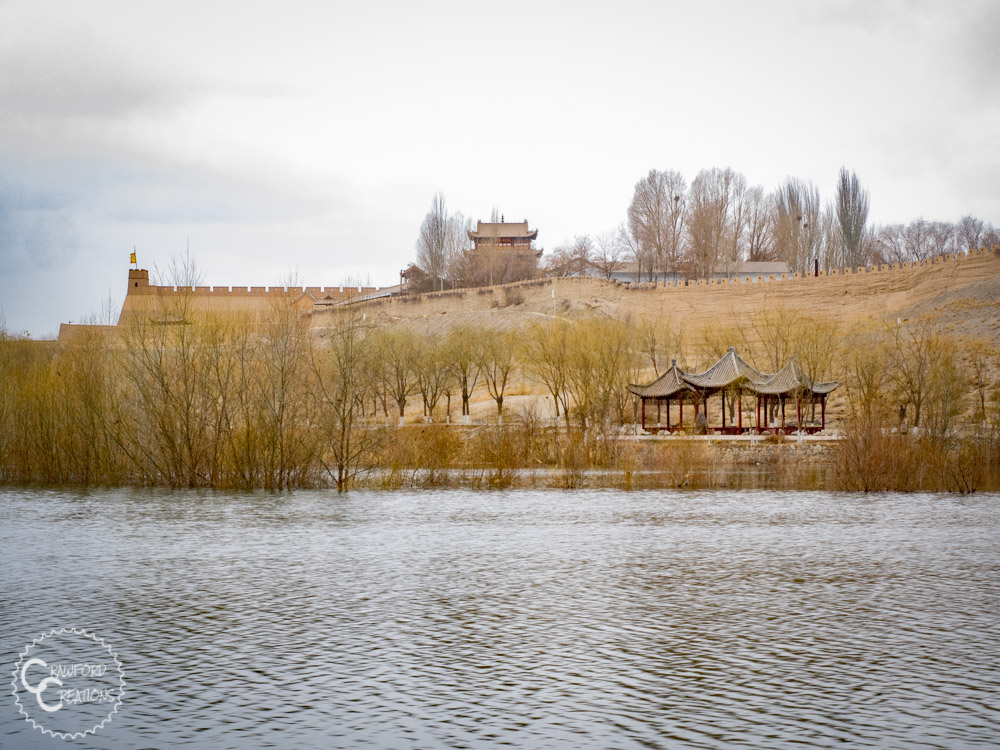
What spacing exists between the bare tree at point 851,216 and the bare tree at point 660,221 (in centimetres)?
1235

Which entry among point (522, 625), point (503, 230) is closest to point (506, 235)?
point (503, 230)

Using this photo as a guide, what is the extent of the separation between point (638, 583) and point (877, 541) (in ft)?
16.9

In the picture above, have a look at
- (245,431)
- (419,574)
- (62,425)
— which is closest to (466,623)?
(419,574)

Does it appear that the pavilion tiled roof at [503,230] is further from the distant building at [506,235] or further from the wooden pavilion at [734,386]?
the wooden pavilion at [734,386]

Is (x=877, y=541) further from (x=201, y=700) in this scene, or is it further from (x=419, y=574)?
(x=201, y=700)

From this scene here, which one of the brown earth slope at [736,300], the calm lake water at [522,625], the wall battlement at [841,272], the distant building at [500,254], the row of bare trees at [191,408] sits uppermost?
the distant building at [500,254]

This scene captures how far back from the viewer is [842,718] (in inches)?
275

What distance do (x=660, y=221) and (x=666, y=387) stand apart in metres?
42.3

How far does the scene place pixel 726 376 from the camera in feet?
118

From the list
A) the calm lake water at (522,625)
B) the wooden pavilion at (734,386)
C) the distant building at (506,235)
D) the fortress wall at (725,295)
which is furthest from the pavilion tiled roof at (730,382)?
the distant building at (506,235)

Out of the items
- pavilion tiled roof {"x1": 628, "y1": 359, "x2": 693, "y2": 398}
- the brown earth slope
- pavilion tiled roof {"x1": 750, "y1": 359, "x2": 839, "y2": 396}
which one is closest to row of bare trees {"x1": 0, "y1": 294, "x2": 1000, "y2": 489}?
pavilion tiled roof {"x1": 750, "y1": 359, "x2": 839, "y2": 396}

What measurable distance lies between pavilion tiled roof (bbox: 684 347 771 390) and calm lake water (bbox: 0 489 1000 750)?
17501 millimetres

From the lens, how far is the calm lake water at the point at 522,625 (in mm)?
6945

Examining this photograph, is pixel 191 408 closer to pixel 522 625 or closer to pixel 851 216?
pixel 522 625
